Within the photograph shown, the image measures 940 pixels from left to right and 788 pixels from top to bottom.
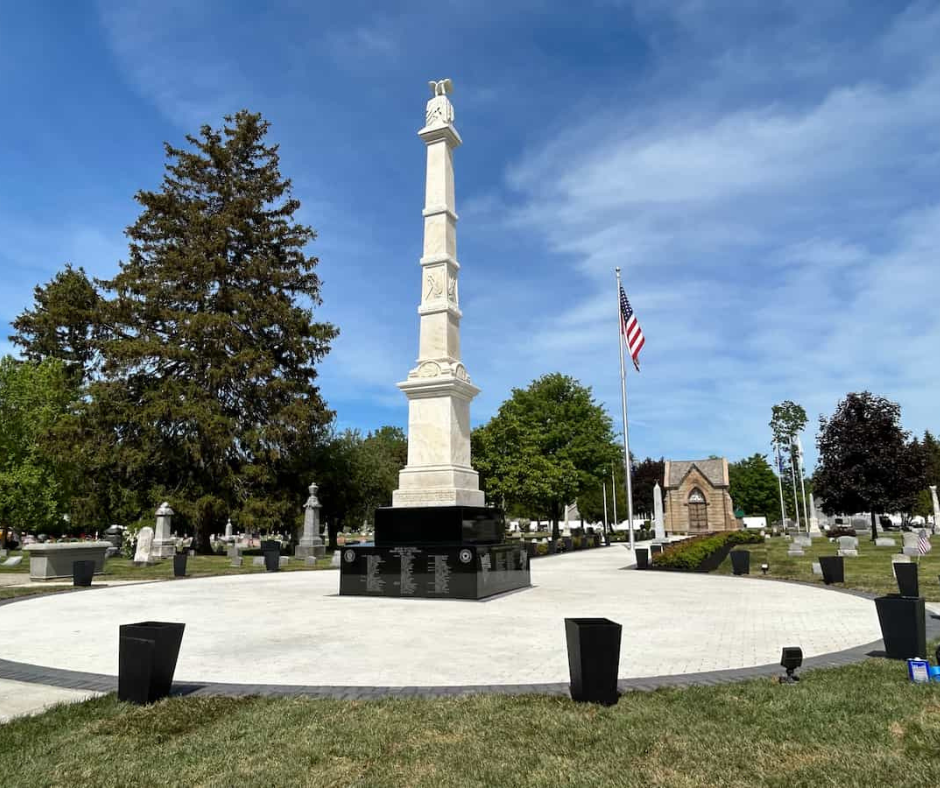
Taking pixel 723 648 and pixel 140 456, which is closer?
pixel 723 648

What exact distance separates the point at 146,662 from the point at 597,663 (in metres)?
4.15

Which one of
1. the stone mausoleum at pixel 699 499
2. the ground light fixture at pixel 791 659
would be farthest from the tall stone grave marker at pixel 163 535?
the stone mausoleum at pixel 699 499

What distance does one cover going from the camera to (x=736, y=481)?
10900 centimetres

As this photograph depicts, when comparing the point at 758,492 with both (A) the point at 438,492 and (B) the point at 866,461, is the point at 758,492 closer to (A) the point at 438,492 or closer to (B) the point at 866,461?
(B) the point at 866,461

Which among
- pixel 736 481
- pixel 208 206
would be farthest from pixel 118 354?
pixel 736 481

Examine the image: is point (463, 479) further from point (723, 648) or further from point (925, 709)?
point (925, 709)

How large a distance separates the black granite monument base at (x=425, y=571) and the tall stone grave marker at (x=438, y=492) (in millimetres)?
22

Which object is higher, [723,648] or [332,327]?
[332,327]

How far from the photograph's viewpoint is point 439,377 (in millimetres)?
15289

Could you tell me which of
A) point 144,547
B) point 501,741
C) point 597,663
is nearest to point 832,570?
point 597,663

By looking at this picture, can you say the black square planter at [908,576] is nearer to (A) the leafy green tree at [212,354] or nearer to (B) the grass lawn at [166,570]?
(B) the grass lawn at [166,570]

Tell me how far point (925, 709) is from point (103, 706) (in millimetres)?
7242

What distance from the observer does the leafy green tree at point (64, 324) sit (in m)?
44.8

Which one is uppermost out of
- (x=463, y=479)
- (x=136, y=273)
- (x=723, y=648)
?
(x=136, y=273)
